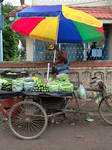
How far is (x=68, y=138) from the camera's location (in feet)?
10.0

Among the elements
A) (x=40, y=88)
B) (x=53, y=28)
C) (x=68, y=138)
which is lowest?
(x=68, y=138)

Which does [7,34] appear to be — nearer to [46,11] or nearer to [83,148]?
[46,11]

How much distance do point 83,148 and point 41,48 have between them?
4095 millimetres

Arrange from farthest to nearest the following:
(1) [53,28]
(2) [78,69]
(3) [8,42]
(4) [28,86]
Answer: (3) [8,42] < (2) [78,69] < (1) [53,28] < (4) [28,86]

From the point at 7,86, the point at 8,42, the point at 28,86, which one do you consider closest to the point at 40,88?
the point at 28,86

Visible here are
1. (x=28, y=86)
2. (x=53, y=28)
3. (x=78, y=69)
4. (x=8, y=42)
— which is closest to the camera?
(x=28, y=86)

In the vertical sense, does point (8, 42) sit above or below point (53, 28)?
above

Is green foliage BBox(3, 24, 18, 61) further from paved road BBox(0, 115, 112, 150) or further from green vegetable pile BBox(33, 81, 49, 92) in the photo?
green vegetable pile BBox(33, 81, 49, 92)

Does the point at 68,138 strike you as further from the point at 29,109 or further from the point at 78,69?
the point at 78,69

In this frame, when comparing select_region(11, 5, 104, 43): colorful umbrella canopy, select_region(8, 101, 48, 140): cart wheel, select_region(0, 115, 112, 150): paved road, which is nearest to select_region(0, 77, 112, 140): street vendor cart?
select_region(8, 101, 48, 140): cart wheel

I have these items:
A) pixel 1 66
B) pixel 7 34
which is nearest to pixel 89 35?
pixel 1 66

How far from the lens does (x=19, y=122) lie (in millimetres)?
3037

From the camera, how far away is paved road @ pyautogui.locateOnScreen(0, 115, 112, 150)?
8.93ft

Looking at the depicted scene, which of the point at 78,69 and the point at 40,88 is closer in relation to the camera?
the point at 40,88
